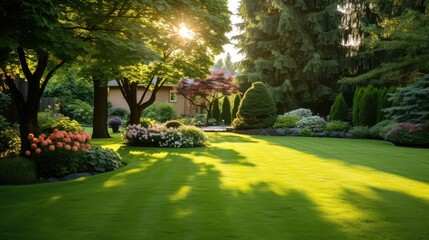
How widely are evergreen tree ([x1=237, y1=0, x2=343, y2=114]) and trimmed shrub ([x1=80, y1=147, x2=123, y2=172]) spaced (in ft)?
71.2

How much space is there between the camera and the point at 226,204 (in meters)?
5.74

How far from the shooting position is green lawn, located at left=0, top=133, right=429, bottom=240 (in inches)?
177

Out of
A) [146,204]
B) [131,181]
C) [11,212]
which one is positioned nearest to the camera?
[11,212]

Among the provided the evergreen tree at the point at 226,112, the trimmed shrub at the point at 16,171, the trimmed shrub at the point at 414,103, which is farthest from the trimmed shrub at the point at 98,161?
the evergreen tree at the point at 226,112

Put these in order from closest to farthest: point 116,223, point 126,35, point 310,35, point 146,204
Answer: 1. point 116,223
2. point 146,204
3. point 126,35
4. point 310,35

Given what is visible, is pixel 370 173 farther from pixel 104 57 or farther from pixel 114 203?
pixel 104 57

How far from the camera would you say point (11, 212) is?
5387mm

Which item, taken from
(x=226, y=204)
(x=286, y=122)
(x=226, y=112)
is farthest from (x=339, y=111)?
(x=226, y=204)

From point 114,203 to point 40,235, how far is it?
1.53 metres

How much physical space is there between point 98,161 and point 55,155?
3.60 ft

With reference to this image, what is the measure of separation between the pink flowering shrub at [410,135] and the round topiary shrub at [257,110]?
927cm

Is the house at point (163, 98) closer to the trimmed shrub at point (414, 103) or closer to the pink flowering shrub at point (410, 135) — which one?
the trimmed shrub at point (414, 103)

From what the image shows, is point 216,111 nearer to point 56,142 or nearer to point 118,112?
point 118,112

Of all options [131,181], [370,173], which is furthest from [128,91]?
[370,173]
